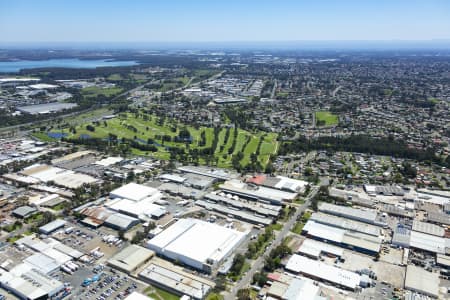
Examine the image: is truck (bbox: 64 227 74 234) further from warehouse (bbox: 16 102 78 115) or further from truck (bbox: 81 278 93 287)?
warehouse (bbox: 16 102 78 115)

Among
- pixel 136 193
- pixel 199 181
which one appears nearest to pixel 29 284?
pixel 136 193

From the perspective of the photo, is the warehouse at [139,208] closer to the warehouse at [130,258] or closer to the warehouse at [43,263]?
the warehouse at [130,258]

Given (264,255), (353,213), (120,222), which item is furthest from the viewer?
(353,213)

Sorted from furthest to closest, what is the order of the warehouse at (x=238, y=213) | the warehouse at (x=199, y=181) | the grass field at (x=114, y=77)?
the grass field at (x=114, y=77) < the warehouse at (x=199, y=181) < the warehouse at (x=238, y=213)

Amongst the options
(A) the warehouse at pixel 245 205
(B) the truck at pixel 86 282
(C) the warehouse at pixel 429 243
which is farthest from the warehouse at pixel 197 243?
(C) the warehouse at pixel 429 243

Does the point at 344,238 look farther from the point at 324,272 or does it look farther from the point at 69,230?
the point at 69,230

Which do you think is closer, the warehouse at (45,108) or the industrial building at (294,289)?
the industrial building at (294,289)
